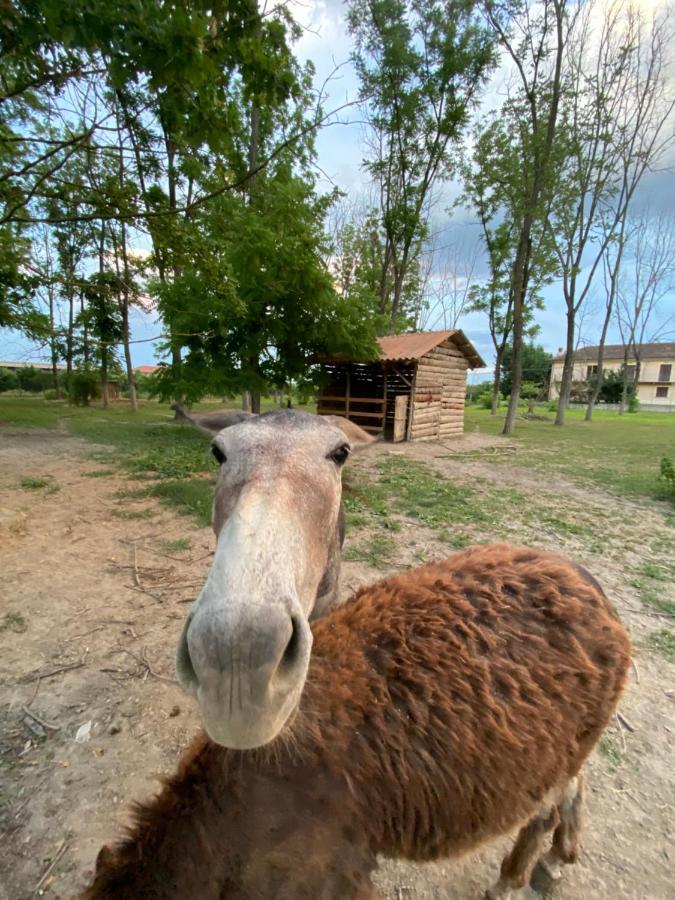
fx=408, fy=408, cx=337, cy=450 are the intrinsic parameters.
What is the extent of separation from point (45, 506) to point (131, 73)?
6889 mm

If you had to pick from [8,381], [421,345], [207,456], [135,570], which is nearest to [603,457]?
[421,345]

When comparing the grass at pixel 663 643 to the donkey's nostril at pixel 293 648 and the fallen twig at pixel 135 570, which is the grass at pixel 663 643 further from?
the fallen twig at pixel 135 570

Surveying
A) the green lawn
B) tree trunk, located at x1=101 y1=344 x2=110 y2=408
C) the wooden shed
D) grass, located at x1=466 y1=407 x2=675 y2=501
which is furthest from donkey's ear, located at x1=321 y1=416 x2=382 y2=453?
tree trunk, located at x1=101 y1=344 x2=110 y2=408

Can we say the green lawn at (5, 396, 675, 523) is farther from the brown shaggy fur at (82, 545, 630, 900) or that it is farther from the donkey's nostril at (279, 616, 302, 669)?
the donkey's nostril at (279, 616, 302, 669)

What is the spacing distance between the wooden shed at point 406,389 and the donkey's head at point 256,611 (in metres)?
15.2

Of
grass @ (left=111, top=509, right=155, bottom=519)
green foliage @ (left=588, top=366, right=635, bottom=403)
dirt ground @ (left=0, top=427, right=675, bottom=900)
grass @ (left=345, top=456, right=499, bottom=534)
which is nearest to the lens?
dirt ground @ (left=0, top=427, right=675, bottom=900)

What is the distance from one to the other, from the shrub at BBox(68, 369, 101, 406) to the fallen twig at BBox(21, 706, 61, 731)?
27992 millimetres

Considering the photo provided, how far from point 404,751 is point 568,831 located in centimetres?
156

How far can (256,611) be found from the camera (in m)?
1.07

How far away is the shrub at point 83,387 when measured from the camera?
26.4m

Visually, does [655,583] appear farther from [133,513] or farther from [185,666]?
[133,513]

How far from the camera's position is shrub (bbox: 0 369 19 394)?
39.1m

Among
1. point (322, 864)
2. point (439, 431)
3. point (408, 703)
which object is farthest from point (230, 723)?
point (439, 431)

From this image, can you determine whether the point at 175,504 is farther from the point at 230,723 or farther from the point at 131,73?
the point at 230,723
